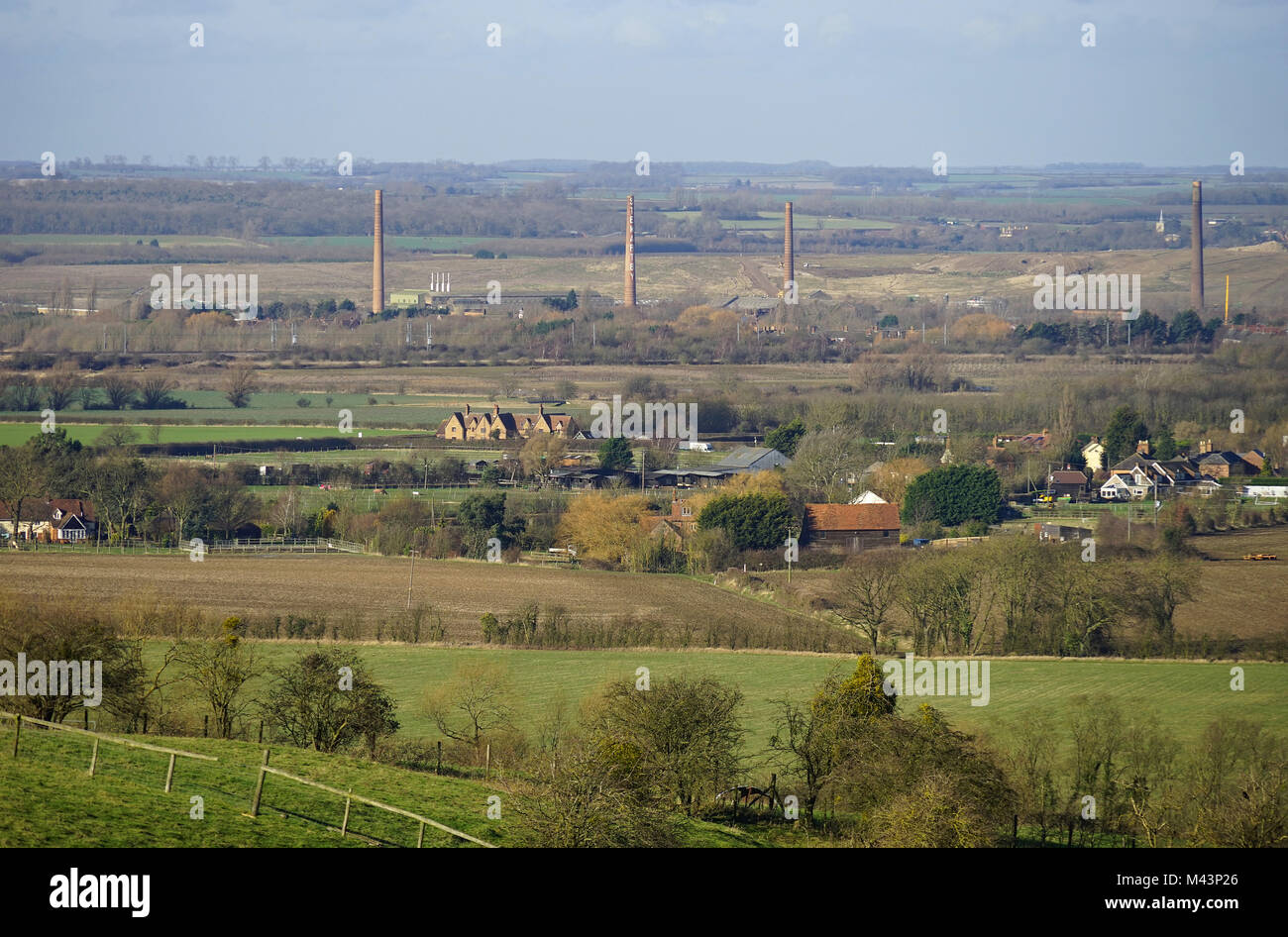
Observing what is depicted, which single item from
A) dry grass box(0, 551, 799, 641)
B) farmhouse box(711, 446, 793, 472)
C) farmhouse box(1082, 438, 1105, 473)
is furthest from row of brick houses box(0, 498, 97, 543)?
farmhouse box(1082, 438, 1105, 473)

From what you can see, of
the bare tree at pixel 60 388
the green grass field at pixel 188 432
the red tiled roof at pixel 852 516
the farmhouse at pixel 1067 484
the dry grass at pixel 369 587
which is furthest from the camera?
the bare tree at pixel 60 388

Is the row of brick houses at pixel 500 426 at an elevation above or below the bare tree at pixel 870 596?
above


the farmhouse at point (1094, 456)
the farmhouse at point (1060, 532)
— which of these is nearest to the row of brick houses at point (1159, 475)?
the farmhouse at point (1094, 456)

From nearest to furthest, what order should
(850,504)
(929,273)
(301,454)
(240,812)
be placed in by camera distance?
(240,812) < (850,504) < (301,454) < (929,273)

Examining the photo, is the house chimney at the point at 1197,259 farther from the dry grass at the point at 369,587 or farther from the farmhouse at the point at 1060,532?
the dry grass at the point at 369,587

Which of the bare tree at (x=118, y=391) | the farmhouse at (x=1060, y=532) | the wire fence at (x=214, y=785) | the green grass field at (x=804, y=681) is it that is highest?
the bare tree at (x=118, y=391)

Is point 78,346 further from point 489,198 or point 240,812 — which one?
point 489,198

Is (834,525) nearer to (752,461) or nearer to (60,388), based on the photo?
(752,461)
